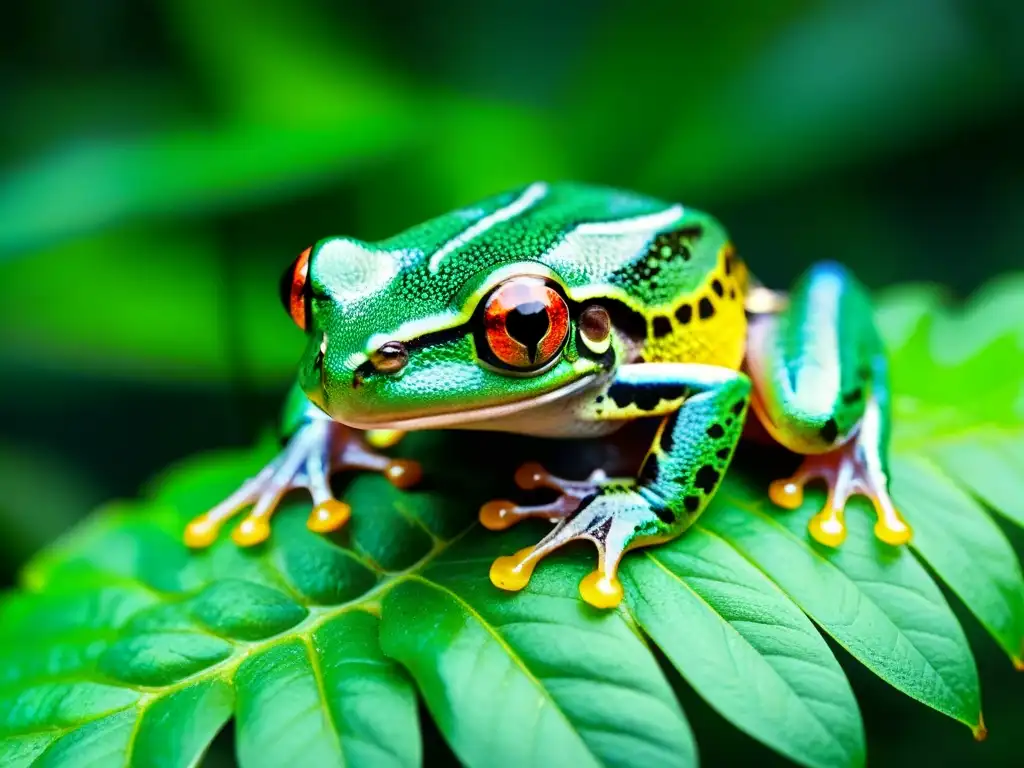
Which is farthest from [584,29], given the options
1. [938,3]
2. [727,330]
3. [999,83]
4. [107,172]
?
[727,330]

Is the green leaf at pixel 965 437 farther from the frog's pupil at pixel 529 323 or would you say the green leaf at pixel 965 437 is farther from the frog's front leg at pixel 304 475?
the frog's front leg at pixel 304 475

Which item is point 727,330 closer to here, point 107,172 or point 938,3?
point 107,172

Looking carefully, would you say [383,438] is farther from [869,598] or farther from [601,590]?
[869,598]

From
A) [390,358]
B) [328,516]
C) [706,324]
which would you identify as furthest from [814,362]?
[328,516]

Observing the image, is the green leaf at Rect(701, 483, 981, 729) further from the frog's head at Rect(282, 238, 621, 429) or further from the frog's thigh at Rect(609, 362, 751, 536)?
the frog's head at Rect(282, 238, 621, 429)

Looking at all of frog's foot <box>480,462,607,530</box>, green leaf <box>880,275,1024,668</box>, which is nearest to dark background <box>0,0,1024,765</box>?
green leaf <box>880,275,1024,668</box>

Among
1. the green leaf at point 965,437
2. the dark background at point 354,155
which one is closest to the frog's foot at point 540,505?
the green leaf at point 965,437
